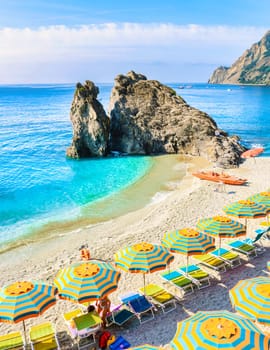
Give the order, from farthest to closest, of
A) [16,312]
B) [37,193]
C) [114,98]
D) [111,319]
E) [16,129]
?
[16,129] → [114,98] → [37,193] → [111,319] → [16,312]

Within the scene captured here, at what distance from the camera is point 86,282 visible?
34.3 ft

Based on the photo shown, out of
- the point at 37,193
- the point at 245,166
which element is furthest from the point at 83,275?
the point at 245,166

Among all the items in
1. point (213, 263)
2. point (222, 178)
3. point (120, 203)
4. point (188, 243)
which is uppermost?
point (188, 243)

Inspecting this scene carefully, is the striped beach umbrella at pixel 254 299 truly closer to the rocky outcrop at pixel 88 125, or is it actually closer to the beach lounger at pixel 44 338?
the beach lounger at pixel 44 338

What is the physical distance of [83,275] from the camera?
10.7m

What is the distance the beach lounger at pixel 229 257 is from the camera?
1484 centimetres

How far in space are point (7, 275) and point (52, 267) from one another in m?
2.23

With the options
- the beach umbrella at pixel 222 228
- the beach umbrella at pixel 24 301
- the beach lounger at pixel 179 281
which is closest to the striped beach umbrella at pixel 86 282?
the beach umbrella at pixel 24 301

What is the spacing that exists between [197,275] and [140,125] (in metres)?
32.1

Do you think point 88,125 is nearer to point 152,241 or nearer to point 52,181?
point 52,181

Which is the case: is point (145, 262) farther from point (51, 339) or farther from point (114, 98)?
point (114, 98)

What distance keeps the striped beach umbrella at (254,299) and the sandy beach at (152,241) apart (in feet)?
7.91

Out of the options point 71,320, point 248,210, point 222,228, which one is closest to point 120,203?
point 248,210

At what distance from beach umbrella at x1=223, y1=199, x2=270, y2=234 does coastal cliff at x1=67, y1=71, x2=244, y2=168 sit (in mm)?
23556
